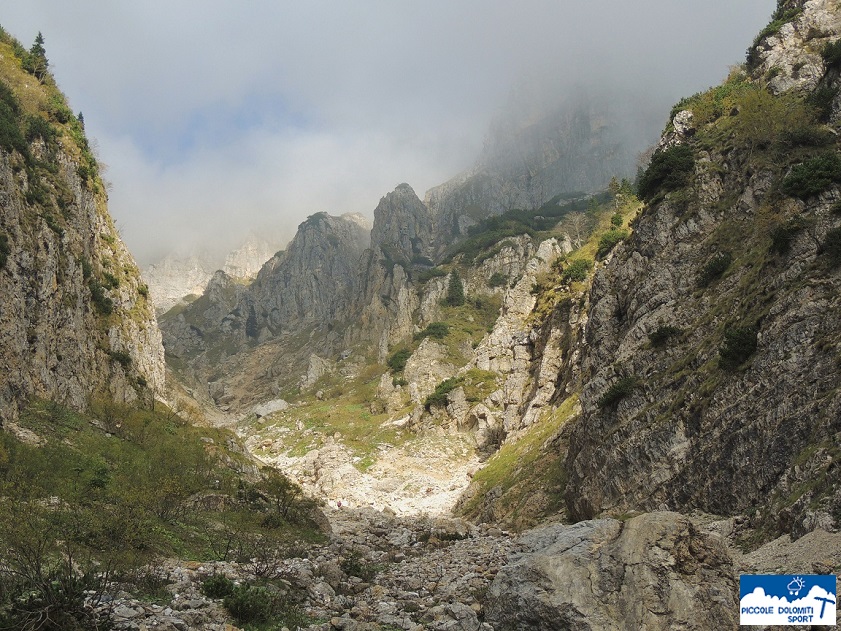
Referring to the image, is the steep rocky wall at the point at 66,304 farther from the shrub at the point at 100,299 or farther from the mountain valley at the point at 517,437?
the mountain valley at the point at 517,437

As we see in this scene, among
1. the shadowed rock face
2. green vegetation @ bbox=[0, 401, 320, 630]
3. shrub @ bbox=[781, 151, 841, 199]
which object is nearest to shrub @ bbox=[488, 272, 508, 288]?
green vegetation @ bbox=[0, 401, 320, 630]

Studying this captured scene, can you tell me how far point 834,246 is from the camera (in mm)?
21750

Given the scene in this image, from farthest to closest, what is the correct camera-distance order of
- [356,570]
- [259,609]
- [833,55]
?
[833,55] → [356,570] → [259,609]

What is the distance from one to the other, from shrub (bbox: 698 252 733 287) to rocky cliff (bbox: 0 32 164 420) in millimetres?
38478

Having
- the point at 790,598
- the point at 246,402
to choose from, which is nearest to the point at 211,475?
the point at 790,598

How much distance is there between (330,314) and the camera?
576 ft

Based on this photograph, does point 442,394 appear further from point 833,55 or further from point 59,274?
point 833,55

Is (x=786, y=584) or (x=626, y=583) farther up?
(x=786, y=584)

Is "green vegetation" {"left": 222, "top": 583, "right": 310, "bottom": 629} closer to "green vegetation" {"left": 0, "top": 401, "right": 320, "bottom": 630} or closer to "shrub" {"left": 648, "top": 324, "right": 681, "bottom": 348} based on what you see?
"green vegetation" {"left": 0, "top": 401, "right": 320, "bottom": 630}

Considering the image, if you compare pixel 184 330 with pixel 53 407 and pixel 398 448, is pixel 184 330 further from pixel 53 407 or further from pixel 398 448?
pixel 53 407

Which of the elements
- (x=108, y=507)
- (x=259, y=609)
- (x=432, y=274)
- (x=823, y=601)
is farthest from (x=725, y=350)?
(x=432, y=274)

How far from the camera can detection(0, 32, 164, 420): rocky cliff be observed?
3344 centimetres

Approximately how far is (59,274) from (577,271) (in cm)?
5411

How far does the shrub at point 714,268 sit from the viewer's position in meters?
30.0
